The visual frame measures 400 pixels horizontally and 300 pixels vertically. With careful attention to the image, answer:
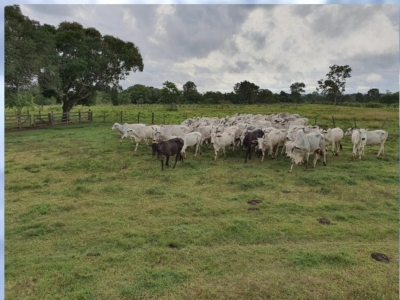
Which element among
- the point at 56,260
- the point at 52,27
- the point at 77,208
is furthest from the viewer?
the point at 52,27

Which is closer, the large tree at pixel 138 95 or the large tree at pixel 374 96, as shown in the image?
the large tree at pixel 374 96

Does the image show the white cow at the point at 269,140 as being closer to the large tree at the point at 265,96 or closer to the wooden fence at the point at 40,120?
the wooden fence at the point at 40,120

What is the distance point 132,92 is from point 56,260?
76.7 metres

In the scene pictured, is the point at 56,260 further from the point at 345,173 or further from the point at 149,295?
the point at 345,173

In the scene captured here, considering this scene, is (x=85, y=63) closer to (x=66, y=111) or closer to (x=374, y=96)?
(x=66, y=111)

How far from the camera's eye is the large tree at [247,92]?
226 ft

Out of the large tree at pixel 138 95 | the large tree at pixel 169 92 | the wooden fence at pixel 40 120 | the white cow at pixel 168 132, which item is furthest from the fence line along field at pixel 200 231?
the large tree at pixel 138 95

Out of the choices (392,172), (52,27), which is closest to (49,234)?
(392,172)

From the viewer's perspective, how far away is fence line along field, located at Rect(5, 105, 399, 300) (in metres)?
4.76

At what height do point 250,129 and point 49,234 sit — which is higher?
point 250,129

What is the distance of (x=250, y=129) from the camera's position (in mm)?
14742

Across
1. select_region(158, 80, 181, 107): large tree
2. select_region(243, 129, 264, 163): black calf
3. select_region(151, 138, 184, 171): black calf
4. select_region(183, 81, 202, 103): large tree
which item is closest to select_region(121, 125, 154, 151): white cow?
select_region(151, 138, 184, 171): black calf

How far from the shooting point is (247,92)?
6962cm

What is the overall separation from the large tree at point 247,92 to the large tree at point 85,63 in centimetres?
4153
